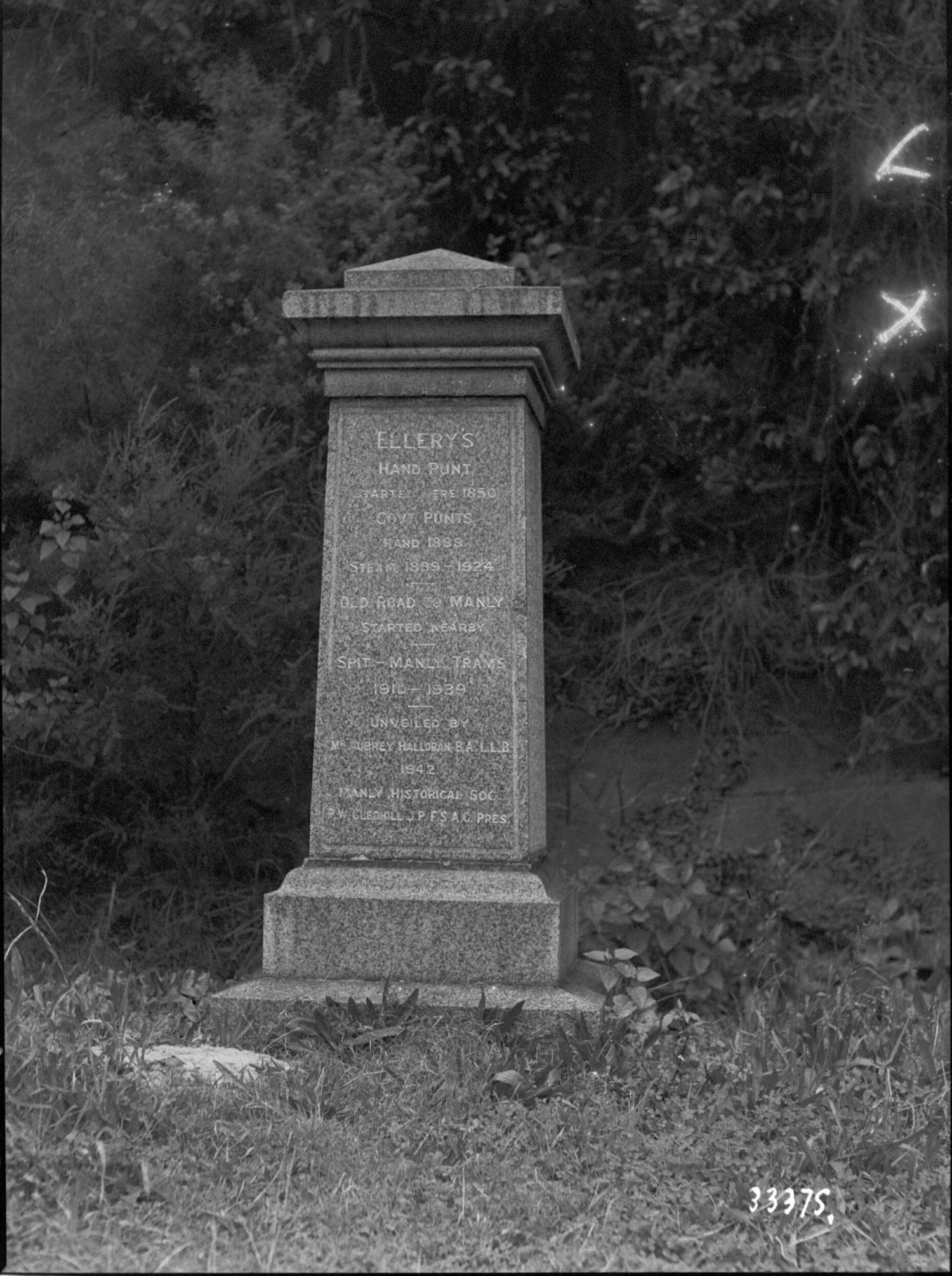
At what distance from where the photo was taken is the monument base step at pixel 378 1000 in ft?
13.6

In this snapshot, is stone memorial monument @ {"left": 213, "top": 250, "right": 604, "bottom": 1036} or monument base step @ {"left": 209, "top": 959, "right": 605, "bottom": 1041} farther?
stone memorial monument @ {"left": 213, "top": 250, "right": 604, "bottom": 1036}

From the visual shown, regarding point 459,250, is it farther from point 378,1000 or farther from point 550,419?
point 378,1000

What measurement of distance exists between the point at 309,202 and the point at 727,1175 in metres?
4.66

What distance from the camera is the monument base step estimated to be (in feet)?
13.6

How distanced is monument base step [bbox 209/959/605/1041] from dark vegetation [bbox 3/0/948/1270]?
152 centimetres

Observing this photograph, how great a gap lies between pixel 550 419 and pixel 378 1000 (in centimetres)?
329

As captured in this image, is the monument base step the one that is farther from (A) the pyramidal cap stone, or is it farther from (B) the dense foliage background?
(A) the pyramidal cap stone

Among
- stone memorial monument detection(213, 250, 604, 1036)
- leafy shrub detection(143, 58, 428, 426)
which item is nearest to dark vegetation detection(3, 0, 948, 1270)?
leafy shrub detection(143, 58, 428, 426)

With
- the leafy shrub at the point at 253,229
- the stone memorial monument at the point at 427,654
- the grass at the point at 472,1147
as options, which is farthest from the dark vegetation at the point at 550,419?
the grass at the point at 472,1147

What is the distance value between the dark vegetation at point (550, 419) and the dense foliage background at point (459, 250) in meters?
0.02

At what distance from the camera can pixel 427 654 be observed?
4520 millimetres

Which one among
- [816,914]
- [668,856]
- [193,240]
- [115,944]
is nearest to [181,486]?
[193,240]

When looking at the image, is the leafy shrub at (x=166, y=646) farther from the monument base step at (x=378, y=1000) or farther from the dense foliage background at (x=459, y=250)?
the monument base step at (x=378, y=1000)

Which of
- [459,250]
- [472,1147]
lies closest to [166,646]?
[459,250]
